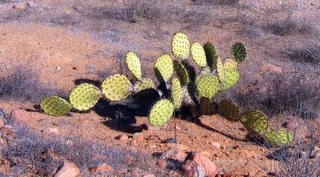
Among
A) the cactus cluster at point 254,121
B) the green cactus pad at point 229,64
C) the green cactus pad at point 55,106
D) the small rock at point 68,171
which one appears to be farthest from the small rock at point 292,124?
the small rock at point 68,171

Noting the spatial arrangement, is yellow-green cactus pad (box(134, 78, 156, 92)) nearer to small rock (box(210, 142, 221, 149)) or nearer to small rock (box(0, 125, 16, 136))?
small rock (box(210, 142, 221, 149))

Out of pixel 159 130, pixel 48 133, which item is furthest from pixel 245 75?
pixel 48 133

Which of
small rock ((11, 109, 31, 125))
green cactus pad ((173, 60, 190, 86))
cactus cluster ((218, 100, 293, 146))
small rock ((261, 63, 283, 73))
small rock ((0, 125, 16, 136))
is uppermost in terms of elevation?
green cactus pad ((173, 60, 190, 86))

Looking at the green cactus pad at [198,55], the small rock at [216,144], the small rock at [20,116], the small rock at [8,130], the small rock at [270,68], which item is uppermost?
the green cactus pad at [198,55]

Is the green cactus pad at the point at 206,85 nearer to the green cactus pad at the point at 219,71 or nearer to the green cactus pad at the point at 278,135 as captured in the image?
the green cactus pad at the point at 219,71

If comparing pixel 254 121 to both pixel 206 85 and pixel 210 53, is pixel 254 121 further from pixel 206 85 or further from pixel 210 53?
pixel 210 53

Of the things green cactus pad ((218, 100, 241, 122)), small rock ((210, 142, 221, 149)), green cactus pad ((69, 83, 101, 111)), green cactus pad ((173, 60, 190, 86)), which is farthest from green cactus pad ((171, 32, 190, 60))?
small rock ((210, 142, 221, 149))
